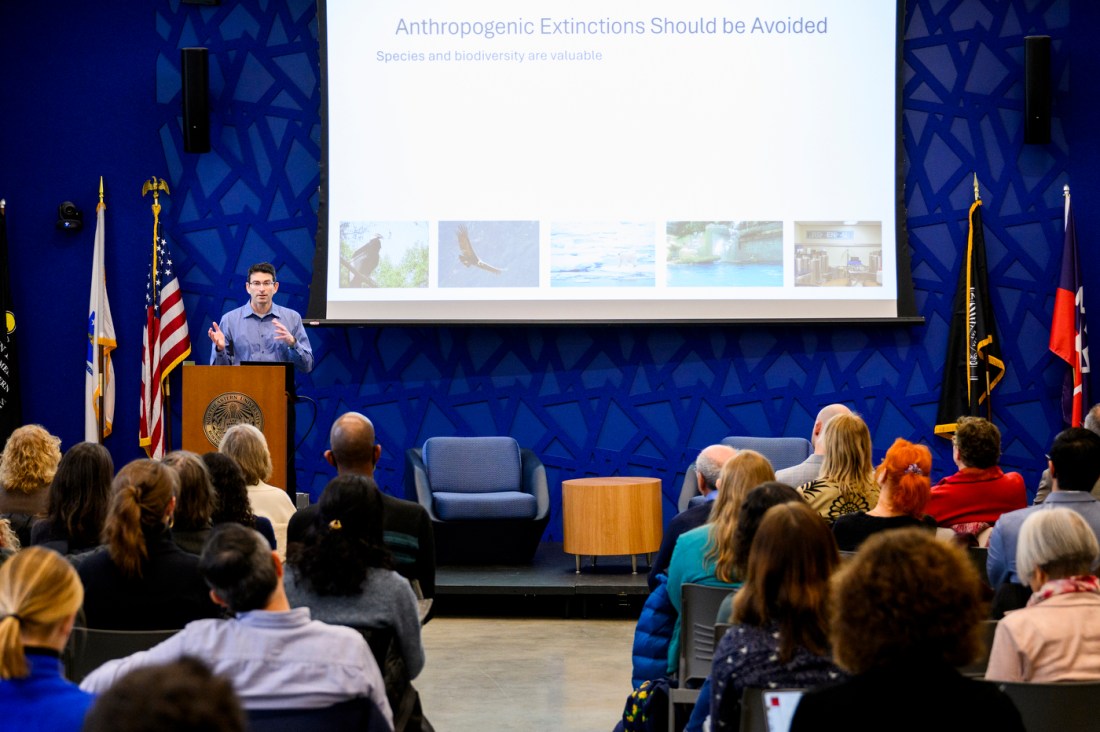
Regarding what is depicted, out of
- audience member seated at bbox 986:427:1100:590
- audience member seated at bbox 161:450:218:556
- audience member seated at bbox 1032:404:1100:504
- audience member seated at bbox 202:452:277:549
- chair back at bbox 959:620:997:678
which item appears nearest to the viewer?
chair back at bbox 959:620:997:678

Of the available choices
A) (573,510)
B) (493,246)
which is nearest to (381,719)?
(573,510)

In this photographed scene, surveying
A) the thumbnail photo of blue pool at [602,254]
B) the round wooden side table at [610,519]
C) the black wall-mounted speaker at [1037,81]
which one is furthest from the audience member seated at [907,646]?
the black wall-mounted speaker at [1037,81]

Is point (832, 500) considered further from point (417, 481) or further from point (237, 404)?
point (417, 481)

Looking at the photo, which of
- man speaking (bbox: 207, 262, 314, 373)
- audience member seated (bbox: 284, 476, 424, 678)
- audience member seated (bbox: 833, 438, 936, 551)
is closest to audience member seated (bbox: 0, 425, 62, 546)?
audience member seated (bbox: 284, 476, 424, 678)

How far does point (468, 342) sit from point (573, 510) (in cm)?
176

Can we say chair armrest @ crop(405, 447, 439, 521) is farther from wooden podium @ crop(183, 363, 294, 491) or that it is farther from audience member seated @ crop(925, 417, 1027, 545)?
audience member seated @ crop(925, 417, 1027, 545)

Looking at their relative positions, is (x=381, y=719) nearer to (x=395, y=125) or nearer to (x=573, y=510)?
(x=573, y=510)

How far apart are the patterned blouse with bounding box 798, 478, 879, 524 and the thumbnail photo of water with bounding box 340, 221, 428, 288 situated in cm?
402

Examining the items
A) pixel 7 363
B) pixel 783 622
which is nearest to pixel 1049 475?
pixel 783 622

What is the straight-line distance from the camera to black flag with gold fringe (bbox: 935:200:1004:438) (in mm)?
7891

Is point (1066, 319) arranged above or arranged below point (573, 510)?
above

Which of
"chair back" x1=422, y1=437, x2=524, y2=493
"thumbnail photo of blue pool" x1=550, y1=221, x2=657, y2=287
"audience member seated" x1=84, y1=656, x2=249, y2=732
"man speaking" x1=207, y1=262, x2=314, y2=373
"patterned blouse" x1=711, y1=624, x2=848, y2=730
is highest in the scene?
"thumbnail photo of blue pool" x1=550, y1=221, x2=657, y2=287

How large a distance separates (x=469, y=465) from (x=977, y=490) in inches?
134

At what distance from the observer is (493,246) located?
7.86 metres
